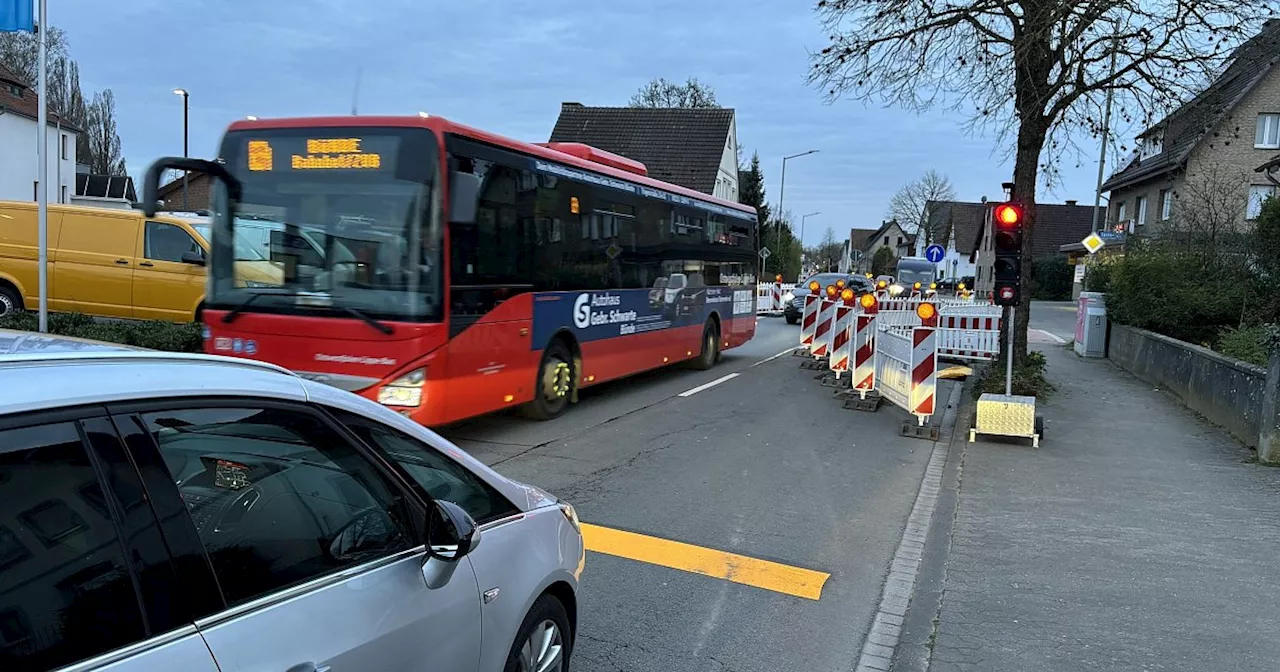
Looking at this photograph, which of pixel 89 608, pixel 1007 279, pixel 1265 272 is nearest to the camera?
pixel 89 608

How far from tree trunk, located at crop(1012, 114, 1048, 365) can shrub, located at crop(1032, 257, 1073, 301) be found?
46.7m

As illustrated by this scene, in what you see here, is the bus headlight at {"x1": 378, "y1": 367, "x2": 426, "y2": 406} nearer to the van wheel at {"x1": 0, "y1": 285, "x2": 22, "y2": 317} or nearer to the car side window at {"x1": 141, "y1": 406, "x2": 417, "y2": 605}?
the car side window at {"x1": 141, "y1": 406, "x2": 417, "y2": 605}

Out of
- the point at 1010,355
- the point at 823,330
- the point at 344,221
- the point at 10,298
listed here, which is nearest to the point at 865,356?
the point at 1010,355

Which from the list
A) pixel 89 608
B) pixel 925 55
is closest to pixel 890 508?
pixel 89 608

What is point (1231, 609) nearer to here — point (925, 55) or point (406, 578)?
point (406, 578)

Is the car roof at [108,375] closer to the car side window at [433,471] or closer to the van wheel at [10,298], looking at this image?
the car side window at [433,471]

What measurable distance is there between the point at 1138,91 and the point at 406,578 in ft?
45.4

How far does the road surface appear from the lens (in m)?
4.41

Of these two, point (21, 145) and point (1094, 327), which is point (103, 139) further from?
point (1094, 327)

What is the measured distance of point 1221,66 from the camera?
1220cm

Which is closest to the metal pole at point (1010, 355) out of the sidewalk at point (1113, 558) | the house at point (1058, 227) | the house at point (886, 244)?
the sidewalk at point (1113, 558)

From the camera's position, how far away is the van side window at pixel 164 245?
1371 centimetres

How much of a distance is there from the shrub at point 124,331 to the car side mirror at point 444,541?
9216 mm

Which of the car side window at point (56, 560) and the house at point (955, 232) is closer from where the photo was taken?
the car side window at point (56, 560)
